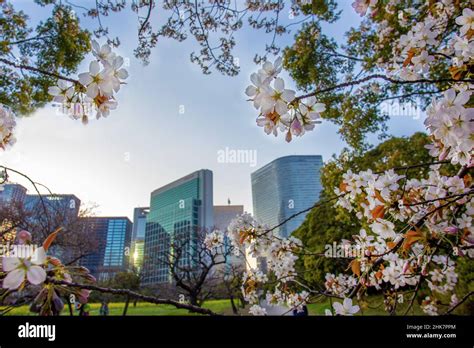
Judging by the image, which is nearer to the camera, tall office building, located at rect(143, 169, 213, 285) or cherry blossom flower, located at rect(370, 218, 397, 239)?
cherry blossom flower, located at rect(370, 218, 397, 239)

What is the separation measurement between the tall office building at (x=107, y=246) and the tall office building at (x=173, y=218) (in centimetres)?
123

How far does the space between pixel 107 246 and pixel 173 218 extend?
7.62m

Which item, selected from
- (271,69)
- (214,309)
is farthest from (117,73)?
(214,309)

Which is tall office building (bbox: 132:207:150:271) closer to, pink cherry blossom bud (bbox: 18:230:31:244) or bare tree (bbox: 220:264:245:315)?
bare tree (bbox: 220:264:245:315)

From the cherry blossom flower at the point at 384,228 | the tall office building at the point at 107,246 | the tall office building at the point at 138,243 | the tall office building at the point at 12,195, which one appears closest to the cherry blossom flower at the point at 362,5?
the cherry blossom flower at the point at 384,228

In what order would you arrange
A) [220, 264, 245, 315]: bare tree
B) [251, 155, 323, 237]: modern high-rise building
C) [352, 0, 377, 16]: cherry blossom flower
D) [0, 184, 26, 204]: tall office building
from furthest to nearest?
[251, 155, 323, 237]: modern high-rise building
[0, 184, 26, 204]: tall office building
[220, 264, 245, 315]: bare tree
[352, 0, 377, 16]: cherry blossom flower

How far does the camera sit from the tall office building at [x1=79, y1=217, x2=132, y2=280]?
9.80 meters

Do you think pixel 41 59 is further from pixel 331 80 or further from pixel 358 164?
pixel 358 164

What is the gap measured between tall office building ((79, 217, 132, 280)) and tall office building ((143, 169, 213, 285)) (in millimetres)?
1235

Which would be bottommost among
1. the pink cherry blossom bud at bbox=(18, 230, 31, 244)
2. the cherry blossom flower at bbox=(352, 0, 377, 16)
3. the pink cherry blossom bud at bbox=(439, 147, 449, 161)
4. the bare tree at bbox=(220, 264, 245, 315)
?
the bare tree at bbox=(220, 264, 245, 315)

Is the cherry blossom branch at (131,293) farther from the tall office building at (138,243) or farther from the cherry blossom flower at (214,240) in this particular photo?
the tall office building at (138,243)

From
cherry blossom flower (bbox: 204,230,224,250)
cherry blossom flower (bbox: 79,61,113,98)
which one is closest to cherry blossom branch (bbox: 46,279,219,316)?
cherry blossom flower (bbox: 79,61,113,98)

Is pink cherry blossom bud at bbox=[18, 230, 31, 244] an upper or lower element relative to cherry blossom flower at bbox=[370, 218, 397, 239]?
lower
